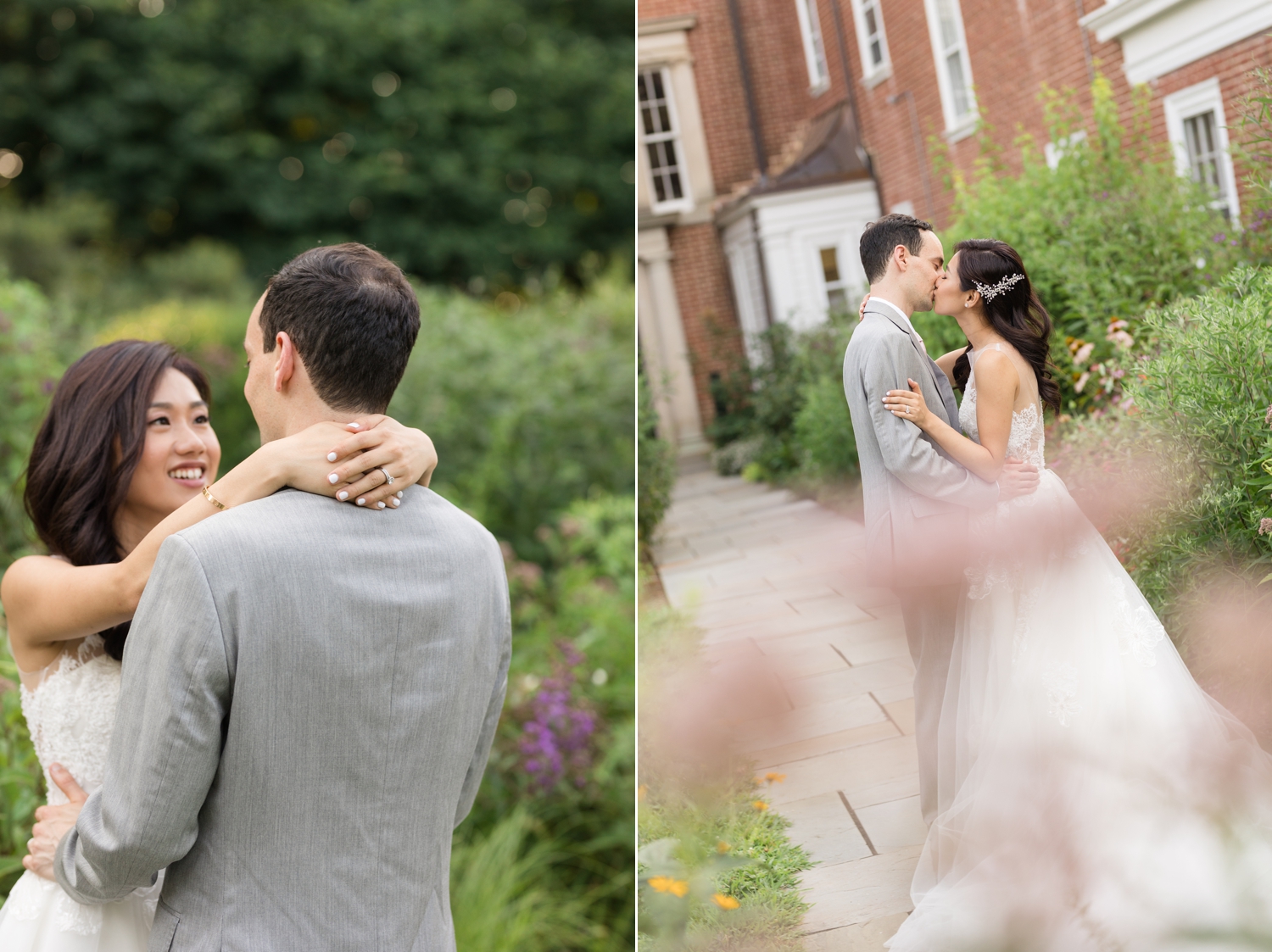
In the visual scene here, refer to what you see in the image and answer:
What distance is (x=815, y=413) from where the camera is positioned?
5.58 ft

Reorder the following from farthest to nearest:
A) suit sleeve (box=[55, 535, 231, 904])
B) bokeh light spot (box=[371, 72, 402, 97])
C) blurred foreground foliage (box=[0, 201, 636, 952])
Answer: bokeh light spot (box=[371, 72, 402, 97]) → blurred foreground foliage (box=[0, 201, 636, 952]) → suit sleeve (box=[55, 535, 231, 904])

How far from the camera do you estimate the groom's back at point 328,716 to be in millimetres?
1322

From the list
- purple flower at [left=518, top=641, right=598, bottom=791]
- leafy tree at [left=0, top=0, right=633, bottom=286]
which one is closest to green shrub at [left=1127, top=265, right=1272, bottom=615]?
purple flower at [left=518, top=641, right=598, bottom=791]

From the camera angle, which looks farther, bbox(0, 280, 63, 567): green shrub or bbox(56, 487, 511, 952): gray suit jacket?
bbox(0, 280, 63, 567): green shrub

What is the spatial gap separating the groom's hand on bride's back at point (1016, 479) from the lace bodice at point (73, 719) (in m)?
1.39

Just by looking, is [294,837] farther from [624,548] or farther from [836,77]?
[624,548]

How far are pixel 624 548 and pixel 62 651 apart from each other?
302cm

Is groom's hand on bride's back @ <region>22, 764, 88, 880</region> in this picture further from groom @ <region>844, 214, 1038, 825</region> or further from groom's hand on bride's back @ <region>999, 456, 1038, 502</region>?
groom's hand on bride's back @ <region>999, 456, 1038, 502</region>

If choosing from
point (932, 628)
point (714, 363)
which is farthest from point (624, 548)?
point (932, 628)

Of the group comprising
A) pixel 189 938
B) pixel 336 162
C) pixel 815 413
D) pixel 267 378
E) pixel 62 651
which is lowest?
pixel 189 938

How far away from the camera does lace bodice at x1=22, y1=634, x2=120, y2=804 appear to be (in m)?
1.74

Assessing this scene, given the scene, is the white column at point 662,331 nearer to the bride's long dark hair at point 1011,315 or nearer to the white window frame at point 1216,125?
the bride's long dark hair at point 1011,315

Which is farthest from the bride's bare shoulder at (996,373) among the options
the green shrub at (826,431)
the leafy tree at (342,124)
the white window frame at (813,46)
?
the leafy tree at (342,124)

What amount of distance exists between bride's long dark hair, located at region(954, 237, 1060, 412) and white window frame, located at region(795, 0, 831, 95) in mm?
483
